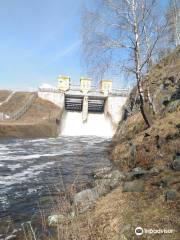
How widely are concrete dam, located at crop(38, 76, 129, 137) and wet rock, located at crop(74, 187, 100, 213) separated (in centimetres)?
3897

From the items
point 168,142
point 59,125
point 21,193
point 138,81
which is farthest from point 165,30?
point 59,125

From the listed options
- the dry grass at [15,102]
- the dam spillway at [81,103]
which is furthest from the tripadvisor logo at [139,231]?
the dam spillway at [81,103]

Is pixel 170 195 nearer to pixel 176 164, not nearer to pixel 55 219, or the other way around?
pixel 176 164

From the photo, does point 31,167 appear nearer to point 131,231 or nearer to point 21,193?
point 21,193

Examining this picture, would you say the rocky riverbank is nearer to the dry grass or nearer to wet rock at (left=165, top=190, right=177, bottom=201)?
wet rock at (left=165, top=190, right=177, bottom=201)

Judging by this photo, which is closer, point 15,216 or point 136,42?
point 15,216

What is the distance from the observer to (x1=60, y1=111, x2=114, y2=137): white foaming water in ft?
158

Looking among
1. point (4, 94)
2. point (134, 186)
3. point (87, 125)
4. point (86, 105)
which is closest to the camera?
point (134, 186)

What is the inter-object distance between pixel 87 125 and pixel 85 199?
1639 inches

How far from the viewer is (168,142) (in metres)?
10.4

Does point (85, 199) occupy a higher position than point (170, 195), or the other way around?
point (170, 195)

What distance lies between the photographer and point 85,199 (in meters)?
8.34

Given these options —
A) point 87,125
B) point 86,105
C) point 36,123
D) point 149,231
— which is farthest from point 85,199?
point 86,105

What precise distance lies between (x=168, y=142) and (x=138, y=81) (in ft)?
15.0
